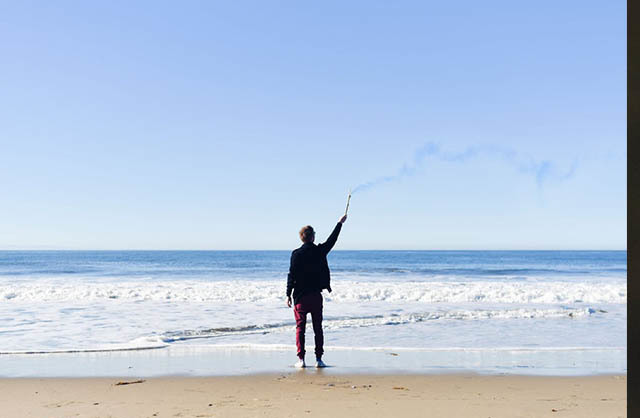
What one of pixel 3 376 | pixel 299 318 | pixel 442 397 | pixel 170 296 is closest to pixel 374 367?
pixel 299 318

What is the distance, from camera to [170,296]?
1819 cm

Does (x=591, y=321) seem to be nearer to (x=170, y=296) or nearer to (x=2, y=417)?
(x=2, y=417)

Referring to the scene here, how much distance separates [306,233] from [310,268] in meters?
0.46

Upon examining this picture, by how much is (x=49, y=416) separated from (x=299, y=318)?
10.4 feet

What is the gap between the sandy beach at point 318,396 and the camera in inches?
201

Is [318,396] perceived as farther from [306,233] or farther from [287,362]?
[306,233]

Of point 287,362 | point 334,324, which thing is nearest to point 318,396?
point 287,362

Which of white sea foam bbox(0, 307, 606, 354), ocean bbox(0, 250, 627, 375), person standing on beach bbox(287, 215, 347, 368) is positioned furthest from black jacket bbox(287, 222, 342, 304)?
white sea foam bbox(0, 307, 606, 354)

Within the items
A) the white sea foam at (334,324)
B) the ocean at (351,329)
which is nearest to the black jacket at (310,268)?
the ocean at (351,329)

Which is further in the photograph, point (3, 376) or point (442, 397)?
point (3, 376)

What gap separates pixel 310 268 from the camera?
723 centimetres

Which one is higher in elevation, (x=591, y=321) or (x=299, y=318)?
(x=299, y=318)

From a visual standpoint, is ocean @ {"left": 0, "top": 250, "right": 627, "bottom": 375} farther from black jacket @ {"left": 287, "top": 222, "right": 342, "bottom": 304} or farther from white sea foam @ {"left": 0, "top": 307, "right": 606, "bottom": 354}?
black jacket @ {"left": 287, "top": 222, "right": 342, "bottom": 304}

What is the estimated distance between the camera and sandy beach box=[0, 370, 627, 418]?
5102mm
